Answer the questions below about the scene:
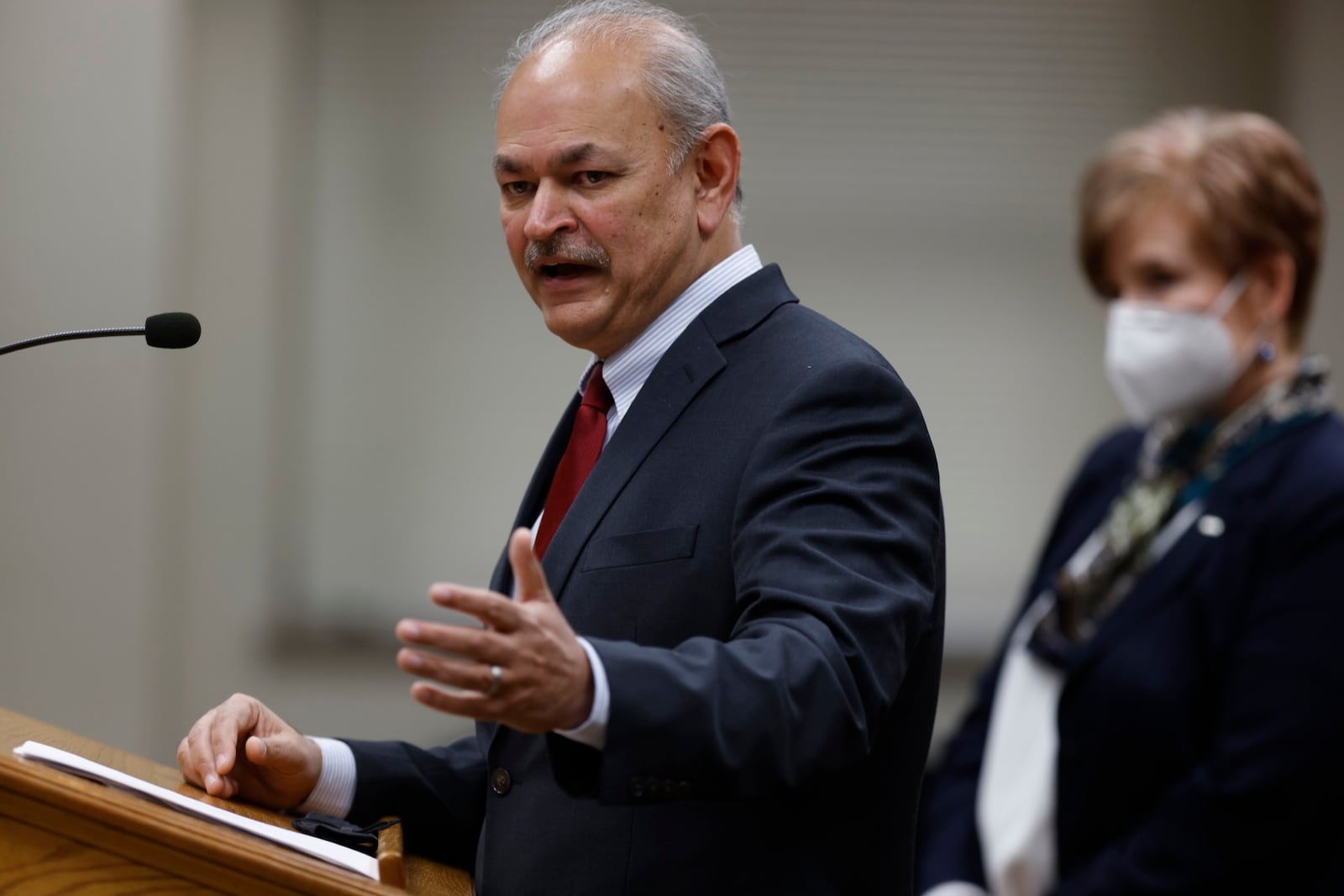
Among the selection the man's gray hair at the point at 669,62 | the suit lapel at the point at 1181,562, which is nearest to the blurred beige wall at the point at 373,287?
the suit lapel at the point at 1181,562

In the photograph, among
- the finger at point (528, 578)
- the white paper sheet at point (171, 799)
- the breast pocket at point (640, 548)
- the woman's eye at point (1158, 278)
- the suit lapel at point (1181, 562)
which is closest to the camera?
the finger at point (528, 578)

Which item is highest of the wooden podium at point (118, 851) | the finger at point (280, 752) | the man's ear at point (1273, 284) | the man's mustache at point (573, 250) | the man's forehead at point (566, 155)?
the man's forehead at point (566, 155)

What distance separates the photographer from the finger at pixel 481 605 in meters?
0.90

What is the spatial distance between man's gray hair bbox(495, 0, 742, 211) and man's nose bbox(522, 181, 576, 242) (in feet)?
0.42

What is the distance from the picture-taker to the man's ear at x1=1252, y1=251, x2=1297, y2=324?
2332mm

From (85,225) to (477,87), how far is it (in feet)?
3.50

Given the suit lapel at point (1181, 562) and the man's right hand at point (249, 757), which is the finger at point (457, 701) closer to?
the man's right hand at point (249, 757)

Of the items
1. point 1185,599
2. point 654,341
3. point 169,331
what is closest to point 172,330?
point 169,331

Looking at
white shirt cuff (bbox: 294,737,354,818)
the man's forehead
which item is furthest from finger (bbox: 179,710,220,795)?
the man's forehead

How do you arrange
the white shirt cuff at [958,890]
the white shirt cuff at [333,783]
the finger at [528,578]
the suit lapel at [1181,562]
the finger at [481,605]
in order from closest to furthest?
the finger at [481,605] < the finger at [528,578] < the white shirt cuff at [333,783] < the suit lapel at [1181,562] < the white shirt cuff at [958,890]

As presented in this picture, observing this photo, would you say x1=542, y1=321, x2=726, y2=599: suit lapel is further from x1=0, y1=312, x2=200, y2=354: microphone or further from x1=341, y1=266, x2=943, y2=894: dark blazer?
x1=0, y1=312, x2=200, y2=354: microphone

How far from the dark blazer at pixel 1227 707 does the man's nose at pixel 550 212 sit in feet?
3.54

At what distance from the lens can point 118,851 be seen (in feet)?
3.47

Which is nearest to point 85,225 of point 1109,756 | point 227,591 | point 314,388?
point 314,388
